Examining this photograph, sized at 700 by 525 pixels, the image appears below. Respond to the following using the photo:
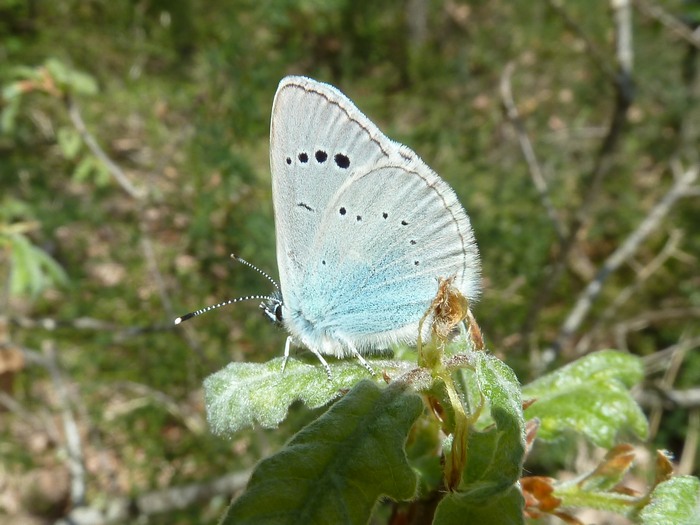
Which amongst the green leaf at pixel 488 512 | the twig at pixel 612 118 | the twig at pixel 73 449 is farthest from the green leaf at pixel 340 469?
the twig at pixel 73 449

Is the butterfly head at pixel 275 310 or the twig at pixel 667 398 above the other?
the butterfly head at pixel 275 310

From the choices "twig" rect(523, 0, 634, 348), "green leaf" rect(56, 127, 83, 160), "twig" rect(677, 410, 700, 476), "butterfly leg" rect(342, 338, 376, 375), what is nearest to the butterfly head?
"butterfly leg" rect(342, 338, 376, 375)

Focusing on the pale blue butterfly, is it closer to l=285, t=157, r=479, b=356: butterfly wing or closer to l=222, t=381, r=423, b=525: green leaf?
l=285, t=157, r=479, b=356: butterfly wing

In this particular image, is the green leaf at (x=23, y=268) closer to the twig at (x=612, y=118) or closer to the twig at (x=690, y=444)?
the twig at (x=612, y=118)

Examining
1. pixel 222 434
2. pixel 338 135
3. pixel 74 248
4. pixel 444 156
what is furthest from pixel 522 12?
pixel 222 434

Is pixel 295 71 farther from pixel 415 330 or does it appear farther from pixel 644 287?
pixel 415 330
